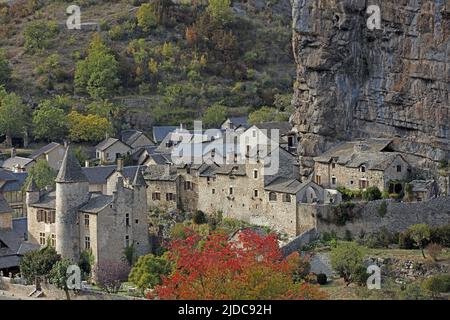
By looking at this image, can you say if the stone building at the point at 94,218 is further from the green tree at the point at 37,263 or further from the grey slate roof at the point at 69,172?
the green tree at the point at 37,263

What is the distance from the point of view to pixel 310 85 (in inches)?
3140

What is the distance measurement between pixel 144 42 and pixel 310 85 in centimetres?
3964

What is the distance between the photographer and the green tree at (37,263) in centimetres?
7031

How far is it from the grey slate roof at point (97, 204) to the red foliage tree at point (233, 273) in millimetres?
5215

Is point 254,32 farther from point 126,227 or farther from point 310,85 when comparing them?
point 126,227

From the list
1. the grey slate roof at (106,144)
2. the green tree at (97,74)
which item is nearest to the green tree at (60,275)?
the grey slate roof at (106,144)

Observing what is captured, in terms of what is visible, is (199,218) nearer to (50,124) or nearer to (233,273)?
(233,273)

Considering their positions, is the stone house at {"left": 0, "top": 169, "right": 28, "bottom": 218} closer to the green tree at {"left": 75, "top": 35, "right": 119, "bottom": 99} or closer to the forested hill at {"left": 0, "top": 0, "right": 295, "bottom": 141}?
the forested hill at {"left": 0, "top": 0, "right": 295, "bottom": 141}

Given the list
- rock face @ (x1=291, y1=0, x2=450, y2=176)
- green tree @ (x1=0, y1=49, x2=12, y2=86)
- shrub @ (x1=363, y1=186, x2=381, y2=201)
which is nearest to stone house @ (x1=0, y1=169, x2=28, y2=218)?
rock face @ (x1=291, y1=0, x2=450, y2=176)

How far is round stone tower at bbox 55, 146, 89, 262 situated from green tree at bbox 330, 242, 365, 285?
513 inches

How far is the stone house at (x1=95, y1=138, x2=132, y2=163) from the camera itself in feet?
308

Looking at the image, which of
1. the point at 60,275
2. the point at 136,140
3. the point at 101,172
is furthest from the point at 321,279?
the point at 136,140
